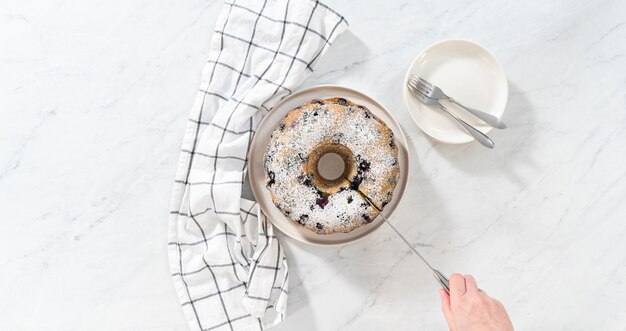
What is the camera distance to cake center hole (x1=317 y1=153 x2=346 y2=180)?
138 cm

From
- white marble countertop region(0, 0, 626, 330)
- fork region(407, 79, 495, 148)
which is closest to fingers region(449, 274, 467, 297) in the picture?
white marble countertop region(0, 0, 626, 330)

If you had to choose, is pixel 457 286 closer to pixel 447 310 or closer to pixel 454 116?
pixel 447 310

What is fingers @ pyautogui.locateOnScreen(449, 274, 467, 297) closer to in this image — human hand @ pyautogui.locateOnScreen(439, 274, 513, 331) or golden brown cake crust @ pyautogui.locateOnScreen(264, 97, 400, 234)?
human hand @ pyautogui.locateOnScreen(439, 274, 513, 331)

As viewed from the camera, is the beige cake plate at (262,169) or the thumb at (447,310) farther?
the beige cake plate at (262,169)

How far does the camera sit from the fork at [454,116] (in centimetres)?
140

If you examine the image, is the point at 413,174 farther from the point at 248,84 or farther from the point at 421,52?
the point at 248,84

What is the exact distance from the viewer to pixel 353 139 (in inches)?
51.3

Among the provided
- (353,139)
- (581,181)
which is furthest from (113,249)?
(581,181)

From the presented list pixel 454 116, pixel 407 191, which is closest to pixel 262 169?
pixel 407 191

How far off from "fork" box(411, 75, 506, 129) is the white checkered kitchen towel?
0.25 m

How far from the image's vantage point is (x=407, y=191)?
1.51m

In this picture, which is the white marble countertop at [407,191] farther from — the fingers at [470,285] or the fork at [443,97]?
the fingers at [470,285]

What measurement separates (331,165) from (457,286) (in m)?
0.41

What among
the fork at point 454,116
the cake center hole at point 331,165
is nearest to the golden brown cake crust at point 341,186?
the cake center hole at point 331,165
